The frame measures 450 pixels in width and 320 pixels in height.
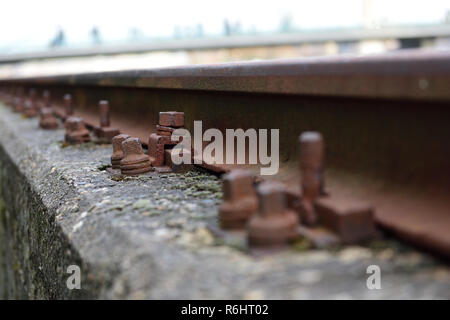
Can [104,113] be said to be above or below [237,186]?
below

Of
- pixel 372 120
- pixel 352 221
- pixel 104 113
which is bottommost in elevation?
pixel 104 113

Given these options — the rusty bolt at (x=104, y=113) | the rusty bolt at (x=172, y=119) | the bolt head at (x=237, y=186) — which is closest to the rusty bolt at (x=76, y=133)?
the rusty bolt at (x=104, y=113)

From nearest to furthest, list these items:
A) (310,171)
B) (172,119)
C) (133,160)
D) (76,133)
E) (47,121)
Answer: (310,171)
(133,160)
(172,119)
(76,133)
(47,121)

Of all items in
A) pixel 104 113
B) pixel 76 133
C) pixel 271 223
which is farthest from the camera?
pixel 104 113

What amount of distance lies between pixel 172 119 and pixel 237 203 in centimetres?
126

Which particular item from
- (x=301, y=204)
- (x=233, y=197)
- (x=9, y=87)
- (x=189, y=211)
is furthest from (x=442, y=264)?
(x=9, y=87)

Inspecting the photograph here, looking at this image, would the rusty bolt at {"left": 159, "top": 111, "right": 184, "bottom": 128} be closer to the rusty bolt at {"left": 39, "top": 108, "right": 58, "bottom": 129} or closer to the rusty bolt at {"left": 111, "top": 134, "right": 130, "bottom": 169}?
the rusty bolt at {"left": 111, "top": 134, "right": 130, "bottom": 169}

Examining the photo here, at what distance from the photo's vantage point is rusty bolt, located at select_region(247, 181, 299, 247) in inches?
60.9

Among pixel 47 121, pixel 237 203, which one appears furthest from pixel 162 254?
pixel 47 121

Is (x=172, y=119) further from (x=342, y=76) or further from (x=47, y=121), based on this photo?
(x=47, y=121)

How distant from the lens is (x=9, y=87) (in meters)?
12.7

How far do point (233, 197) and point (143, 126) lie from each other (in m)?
2.33

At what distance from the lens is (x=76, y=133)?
4117 mm
